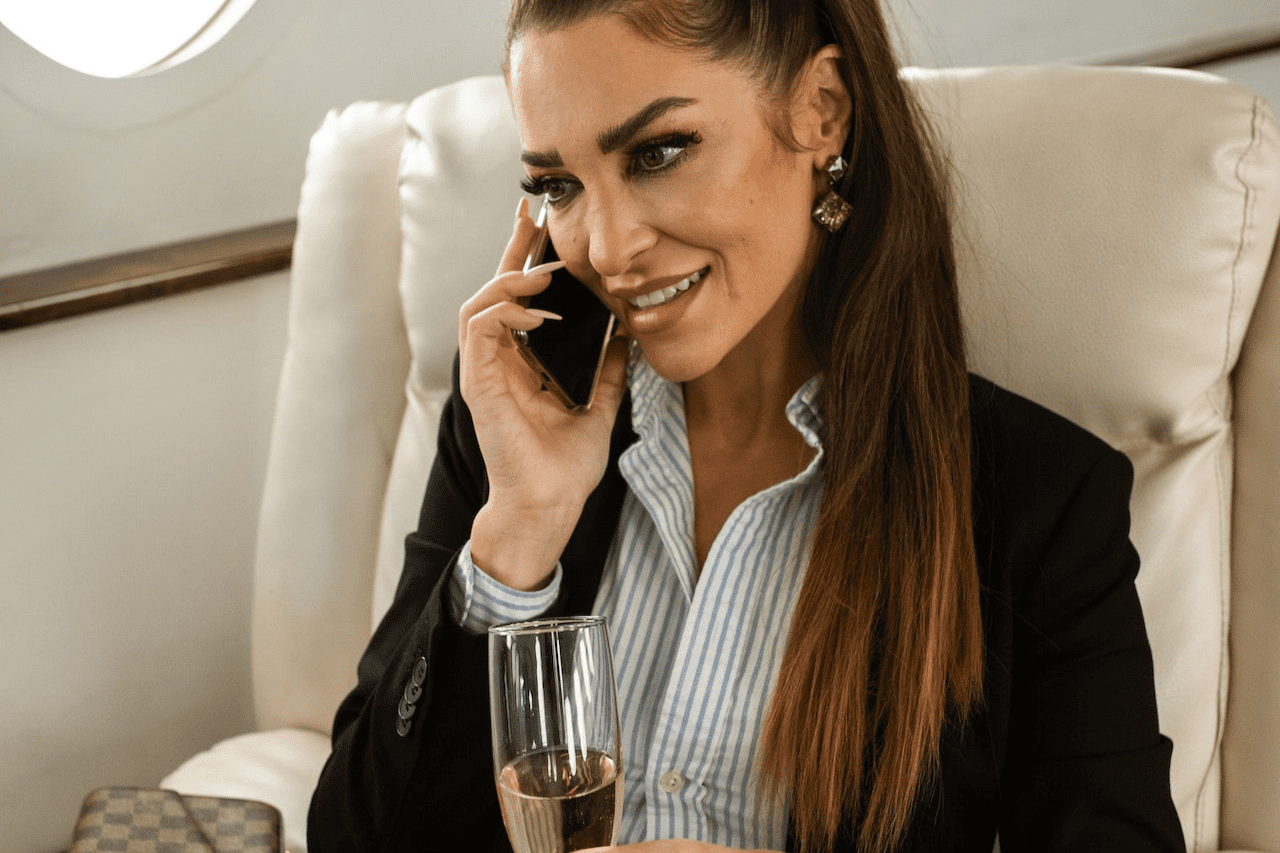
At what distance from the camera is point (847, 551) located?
104 centimetres

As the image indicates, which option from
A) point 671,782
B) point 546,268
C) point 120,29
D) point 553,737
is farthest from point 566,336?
point 120,29

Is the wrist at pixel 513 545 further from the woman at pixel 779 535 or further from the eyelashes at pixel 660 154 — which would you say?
the eyelashes at pixel 660 154

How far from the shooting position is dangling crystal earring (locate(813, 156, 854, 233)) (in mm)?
1130

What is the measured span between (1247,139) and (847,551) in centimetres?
52

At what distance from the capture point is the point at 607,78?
98cm

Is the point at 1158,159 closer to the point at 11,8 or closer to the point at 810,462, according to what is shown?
the point at 810,462

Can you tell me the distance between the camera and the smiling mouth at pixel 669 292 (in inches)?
41.3

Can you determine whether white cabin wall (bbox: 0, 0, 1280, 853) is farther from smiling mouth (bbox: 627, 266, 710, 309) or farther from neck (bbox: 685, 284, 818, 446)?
smiling mouth (bbox: 627, 266, 710, 309)

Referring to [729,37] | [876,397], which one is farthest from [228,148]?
[876,397]

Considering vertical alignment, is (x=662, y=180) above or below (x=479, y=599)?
above

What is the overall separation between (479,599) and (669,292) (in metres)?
0.32

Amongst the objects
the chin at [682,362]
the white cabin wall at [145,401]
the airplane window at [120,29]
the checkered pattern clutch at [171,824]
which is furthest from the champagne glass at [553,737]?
the airplane window at [120,29]

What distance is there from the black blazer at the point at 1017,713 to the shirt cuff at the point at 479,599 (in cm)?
1

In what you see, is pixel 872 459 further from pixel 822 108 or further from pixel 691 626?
pixel 822 108
